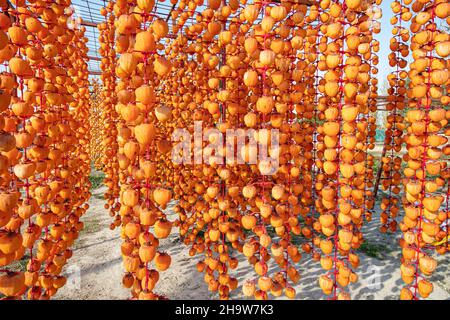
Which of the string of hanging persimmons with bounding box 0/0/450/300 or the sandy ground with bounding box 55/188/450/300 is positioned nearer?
the string of hanging persimmons with bounding box 0/0/450/300

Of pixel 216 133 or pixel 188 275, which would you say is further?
pixel 188 275

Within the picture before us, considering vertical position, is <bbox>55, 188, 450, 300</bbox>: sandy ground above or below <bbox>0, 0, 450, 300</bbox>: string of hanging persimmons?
below

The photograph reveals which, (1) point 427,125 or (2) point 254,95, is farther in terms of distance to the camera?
(2) point 254,95

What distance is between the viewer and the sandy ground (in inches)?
138

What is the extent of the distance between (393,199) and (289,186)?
2283 millimetres

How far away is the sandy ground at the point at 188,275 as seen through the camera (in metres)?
3.51

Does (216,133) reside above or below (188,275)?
above

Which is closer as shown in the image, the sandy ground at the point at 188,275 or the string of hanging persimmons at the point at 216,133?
the string of hanging persimmons at the point at 216,133

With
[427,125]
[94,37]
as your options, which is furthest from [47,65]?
[94,37]

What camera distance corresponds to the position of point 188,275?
394 cm

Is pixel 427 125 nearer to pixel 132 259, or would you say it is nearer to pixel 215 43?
pixel 215 43

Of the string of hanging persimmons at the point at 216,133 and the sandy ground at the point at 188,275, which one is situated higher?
the string of hanging persimmons at the point at 216,133

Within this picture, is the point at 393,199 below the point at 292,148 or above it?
below

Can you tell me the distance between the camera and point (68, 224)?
242cm
